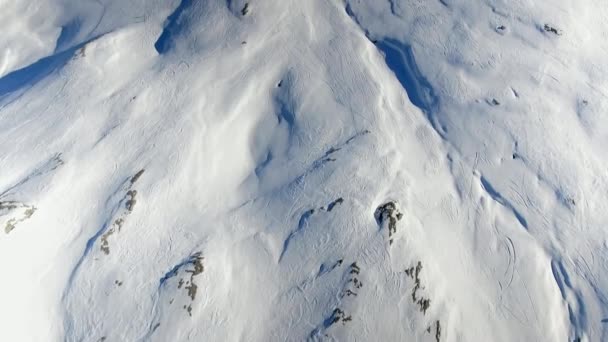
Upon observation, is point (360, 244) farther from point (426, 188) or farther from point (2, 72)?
point (2, 72)

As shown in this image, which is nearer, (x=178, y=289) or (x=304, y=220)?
(x=178, y=289)

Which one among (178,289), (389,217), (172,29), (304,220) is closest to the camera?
(178,289)

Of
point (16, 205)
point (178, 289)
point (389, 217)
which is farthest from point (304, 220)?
point (16, 205)

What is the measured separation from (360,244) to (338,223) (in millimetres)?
1017

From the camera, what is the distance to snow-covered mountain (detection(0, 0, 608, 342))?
17938 mm

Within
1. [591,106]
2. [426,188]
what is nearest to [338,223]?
[426,188]

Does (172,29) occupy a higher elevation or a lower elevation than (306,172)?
higher

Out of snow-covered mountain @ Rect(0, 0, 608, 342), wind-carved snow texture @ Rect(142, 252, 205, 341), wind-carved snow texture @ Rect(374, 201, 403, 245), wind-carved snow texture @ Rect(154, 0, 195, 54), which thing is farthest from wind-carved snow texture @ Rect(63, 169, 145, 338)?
wind-carved snow texture @ Rect(374, 201, 403, 245)

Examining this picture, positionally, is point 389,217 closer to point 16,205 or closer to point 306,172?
point 306,172

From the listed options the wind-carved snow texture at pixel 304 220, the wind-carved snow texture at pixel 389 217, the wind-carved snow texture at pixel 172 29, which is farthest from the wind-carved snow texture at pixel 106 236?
the wind-carved snow texture at pixel 389 217

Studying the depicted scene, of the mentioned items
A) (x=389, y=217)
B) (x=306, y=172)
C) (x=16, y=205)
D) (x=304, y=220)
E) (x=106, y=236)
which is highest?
(x=16, y=205)

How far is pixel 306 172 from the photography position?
66.0ft

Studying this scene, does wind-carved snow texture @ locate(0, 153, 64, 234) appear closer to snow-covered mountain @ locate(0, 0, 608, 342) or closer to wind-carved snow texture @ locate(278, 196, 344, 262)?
snow-covered mountain @ locate(0, 0, 608, 342)

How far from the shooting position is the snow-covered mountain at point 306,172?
17.9m
